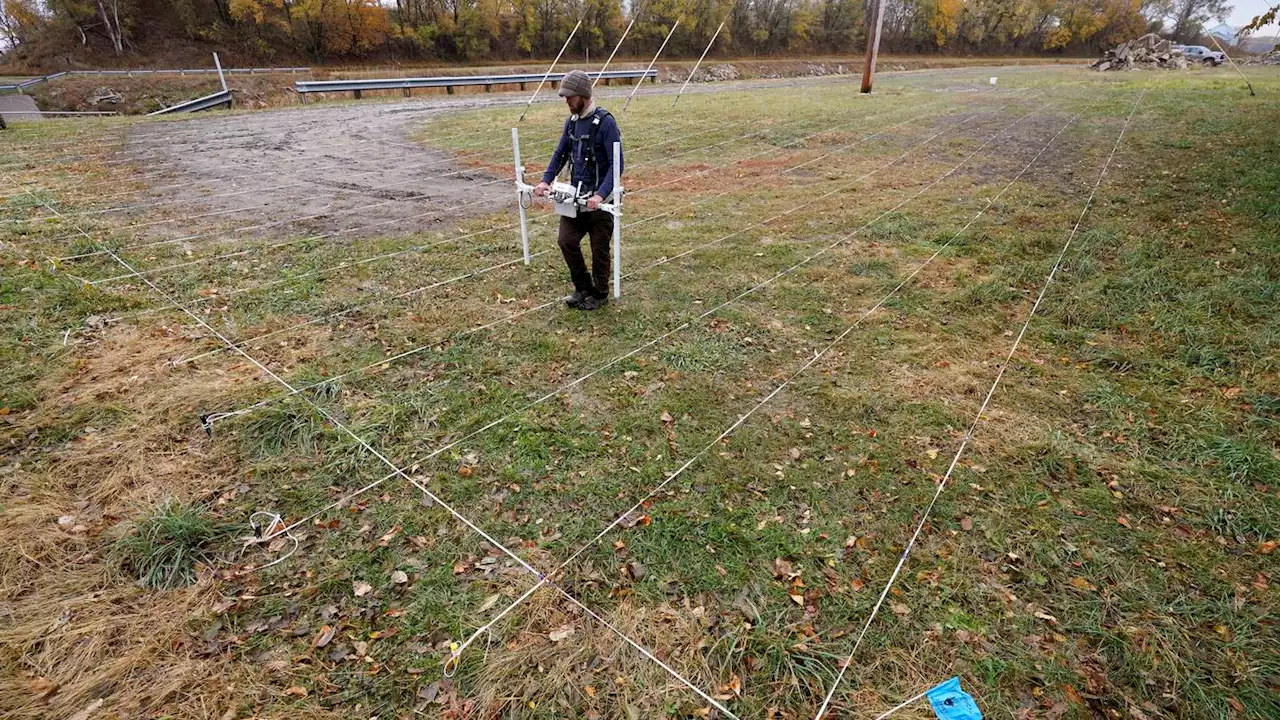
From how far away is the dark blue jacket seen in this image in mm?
4680

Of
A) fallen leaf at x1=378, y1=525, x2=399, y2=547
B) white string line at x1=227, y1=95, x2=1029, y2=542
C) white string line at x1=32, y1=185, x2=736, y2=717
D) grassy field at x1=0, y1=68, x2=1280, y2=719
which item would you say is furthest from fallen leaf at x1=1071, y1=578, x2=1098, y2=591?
fallen leaf at x1=378, y1=525, x2=399, y2=547

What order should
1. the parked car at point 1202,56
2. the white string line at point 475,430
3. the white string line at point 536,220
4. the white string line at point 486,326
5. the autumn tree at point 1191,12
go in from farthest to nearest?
1. the autumn tree at point 1191,12
2. the parked car at point 1202,56
3. the white string line at point 536,220
4. the white string line at point 486,326
5. the white string line at point 475,430

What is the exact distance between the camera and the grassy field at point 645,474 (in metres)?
2.48

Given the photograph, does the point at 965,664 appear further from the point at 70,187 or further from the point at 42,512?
the point at 70,187

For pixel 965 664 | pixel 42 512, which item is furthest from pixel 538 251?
pixel 965 664

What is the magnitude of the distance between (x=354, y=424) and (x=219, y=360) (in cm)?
153

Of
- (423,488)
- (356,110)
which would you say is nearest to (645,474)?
(423,488)

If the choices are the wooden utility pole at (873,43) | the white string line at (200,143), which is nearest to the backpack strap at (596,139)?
the white string line at (200,143)

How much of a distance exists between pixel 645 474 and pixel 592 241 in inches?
91.2

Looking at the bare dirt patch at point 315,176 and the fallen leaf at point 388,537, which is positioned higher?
the bare dirt patch at point 315,176

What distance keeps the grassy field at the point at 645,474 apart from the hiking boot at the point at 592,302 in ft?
0.27

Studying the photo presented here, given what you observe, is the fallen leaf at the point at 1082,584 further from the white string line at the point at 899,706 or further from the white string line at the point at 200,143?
the white string line at the point at 200,143

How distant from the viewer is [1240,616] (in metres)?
2.67

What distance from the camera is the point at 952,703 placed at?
93.2 inches
